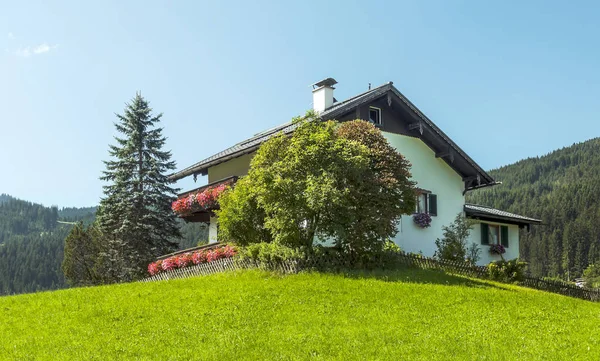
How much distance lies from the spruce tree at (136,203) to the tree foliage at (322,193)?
19.4m

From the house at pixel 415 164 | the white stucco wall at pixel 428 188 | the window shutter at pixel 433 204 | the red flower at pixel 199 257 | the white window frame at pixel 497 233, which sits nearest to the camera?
the red flower at pixel 199 257

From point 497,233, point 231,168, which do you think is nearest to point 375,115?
point 231,168

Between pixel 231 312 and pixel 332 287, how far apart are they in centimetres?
344

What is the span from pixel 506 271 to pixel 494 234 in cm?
1135

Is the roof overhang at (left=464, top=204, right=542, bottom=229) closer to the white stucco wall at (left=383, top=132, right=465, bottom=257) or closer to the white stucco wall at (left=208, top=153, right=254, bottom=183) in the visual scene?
the white stucco wall at (left=383, top=132, right=465, bottom=257)

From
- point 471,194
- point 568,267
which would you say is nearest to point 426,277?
point 568,267

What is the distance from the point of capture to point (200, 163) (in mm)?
35094

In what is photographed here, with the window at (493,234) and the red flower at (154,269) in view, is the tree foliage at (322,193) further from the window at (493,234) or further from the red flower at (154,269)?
the window at (493,234)

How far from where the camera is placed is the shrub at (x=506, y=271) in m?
25.2

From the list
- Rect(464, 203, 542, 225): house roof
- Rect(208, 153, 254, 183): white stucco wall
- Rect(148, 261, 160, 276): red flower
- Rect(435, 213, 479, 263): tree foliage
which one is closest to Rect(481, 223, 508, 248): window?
Rect(464, 203, 542, 225): house roof

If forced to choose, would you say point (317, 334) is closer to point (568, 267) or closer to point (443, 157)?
point (443, 157)

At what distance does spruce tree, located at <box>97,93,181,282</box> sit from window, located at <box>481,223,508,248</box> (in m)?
18.9

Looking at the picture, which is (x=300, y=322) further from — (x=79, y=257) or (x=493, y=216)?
(x=79, y=257)

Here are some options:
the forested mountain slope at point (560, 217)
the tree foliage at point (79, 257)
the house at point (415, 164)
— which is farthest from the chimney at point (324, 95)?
the forested mountain slope at point (560, 217)
